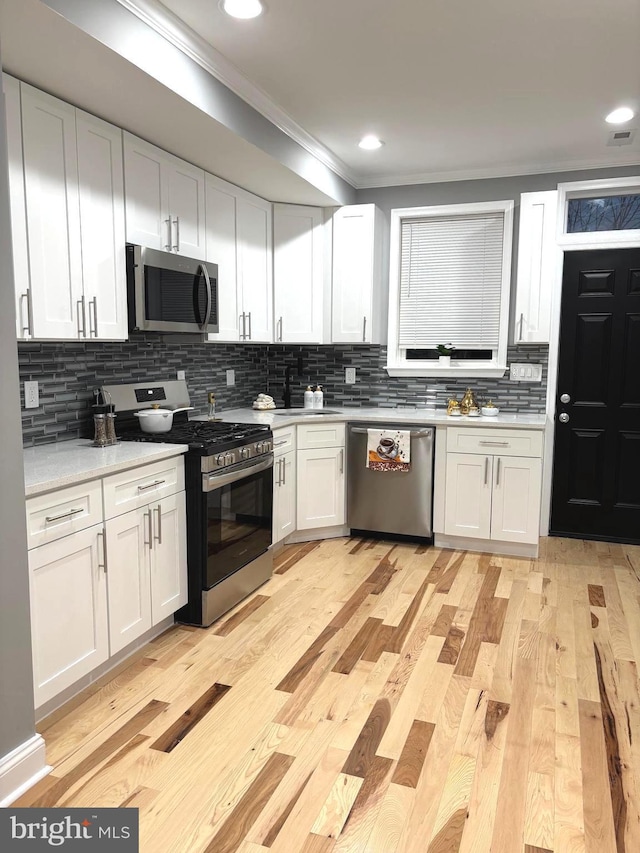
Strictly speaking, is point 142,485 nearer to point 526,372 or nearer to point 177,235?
point 177,235

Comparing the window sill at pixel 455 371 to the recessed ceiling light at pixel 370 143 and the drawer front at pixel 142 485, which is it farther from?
the drawer front at pixel 142 485

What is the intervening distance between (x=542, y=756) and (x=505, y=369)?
9.69ft

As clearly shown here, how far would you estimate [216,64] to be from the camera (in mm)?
2746

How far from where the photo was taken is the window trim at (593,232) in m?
Result: 4.20

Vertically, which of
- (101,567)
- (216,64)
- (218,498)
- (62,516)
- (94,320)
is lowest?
(101,567)

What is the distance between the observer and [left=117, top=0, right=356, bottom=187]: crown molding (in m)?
2.31

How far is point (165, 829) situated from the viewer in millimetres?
1769

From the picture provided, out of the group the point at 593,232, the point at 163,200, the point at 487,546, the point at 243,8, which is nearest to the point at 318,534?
the point at 487,546

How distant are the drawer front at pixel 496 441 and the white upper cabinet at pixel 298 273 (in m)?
1.25

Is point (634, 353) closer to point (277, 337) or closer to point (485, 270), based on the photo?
point (485, 270)

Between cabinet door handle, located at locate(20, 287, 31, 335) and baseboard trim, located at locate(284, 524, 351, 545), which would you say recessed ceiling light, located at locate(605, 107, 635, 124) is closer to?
baseboard trim, located at locate(284, 524, 351, 545)

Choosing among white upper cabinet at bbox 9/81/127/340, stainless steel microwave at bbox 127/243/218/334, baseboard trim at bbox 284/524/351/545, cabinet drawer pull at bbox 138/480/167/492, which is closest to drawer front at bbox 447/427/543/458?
baseboard trim at bbox 284/524/351/545

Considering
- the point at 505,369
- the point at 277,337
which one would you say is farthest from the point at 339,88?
the point at 505,369

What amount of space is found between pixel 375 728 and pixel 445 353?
297 cm
